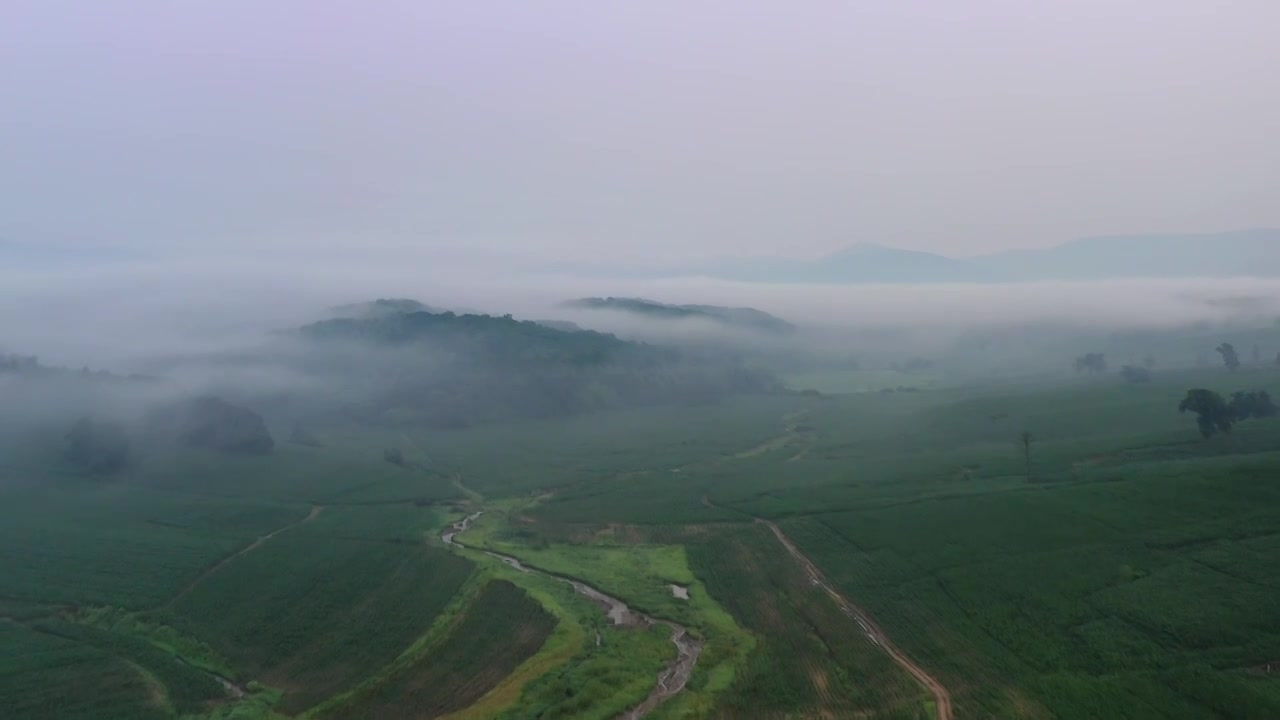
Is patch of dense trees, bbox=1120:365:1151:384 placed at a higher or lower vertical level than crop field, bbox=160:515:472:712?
higher

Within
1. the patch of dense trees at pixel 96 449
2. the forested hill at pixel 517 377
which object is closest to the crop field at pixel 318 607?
the patch of dense trees at pixel 96 449

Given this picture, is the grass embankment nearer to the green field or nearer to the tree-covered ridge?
the green field

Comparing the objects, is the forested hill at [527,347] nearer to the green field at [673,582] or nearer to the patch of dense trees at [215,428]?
the patch of dense trees at [215,428]


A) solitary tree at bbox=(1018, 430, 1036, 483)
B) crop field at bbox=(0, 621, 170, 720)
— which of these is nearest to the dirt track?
crop field at bbox=(0, 621, 170, 720)

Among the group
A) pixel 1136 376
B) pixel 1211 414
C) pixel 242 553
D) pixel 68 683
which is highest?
pixel 1136 376

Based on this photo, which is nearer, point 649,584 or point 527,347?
point 649,584

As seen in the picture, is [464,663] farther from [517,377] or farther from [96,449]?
[517,377]

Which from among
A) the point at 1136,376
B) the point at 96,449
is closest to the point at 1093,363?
the point at 1136,376
